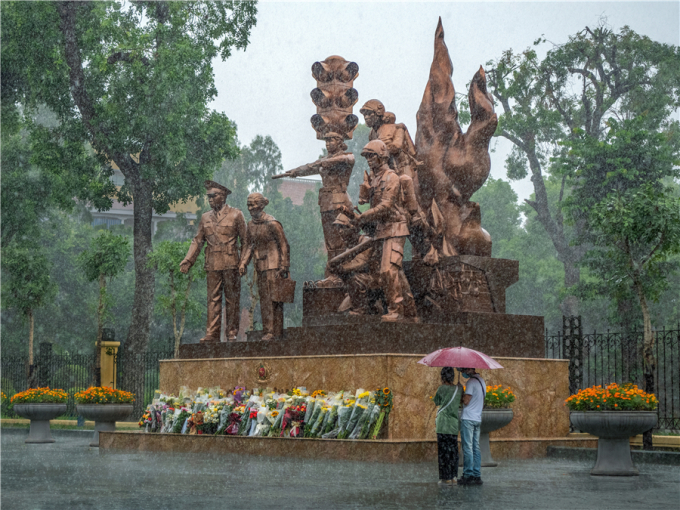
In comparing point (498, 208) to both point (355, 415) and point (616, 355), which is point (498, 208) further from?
point (355, 415)

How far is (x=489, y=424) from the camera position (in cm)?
1125

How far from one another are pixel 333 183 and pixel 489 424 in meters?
5.56

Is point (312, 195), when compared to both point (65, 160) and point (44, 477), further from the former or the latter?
point (44, 477)

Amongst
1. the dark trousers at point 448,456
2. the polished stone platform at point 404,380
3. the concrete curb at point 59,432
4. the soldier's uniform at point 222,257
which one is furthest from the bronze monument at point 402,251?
the concrete curb at point 59,432

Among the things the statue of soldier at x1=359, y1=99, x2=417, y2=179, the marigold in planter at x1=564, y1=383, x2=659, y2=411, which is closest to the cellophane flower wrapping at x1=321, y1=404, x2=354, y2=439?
the marigold in planter at x1=564, y1=383, x2=659, y2=411

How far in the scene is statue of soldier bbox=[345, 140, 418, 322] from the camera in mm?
12758

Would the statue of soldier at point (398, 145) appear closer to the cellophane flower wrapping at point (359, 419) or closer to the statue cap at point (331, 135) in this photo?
the statue cap at point (331, 135)

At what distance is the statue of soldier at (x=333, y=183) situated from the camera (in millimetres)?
15276

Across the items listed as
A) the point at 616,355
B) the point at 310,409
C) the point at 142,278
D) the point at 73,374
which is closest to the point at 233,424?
the point at 310,409

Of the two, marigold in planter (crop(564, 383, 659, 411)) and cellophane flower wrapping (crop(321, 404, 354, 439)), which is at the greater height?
marigold in planter (crop(564, 383, 659, 411))

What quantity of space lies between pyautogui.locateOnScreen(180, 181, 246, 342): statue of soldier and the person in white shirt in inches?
287

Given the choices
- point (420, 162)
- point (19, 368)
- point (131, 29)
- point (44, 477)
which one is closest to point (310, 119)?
point (420, 162)

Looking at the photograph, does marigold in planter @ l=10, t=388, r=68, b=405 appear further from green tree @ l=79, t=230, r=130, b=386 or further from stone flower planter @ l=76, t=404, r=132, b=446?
green tree @ l=79, t=230, r=130, b=386

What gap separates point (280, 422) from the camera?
41.8 feet
